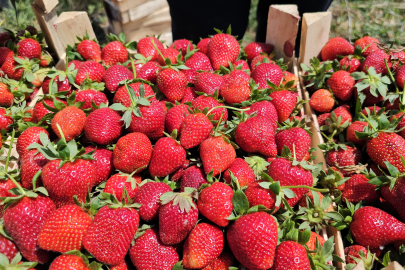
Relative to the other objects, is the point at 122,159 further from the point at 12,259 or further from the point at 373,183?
the point at 373,183

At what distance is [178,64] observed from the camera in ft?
6.22

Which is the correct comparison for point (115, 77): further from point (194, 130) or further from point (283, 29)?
point (283, 29)

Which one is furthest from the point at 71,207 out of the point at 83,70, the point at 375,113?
the point at 375,113

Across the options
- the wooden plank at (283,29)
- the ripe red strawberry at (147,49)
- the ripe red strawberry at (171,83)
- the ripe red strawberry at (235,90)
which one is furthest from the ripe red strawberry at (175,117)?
the wooden plank at (283,29)

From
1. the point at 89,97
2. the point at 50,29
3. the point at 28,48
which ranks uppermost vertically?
the point at 50,29

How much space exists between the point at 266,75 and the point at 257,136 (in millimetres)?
610

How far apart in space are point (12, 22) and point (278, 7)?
165 inches

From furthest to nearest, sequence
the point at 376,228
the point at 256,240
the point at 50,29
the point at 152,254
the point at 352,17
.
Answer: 1. the point at 352,17
2. the point at 50,29
3. the point at 376,228
4. the point at 152,254
5. the point at 256,240

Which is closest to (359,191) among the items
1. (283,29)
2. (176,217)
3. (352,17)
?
(176,217)

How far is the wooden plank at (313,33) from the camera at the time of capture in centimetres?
234

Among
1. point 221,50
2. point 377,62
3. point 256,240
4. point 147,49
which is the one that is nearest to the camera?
point 256,240

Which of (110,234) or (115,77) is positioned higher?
(115,77)

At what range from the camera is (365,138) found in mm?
1745

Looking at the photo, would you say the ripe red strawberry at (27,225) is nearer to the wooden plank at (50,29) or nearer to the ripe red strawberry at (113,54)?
the ripe red strawberry at (113,54)
